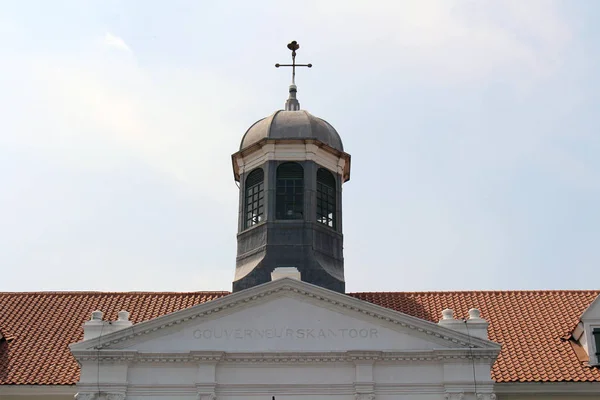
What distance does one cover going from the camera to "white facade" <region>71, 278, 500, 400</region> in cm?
3098

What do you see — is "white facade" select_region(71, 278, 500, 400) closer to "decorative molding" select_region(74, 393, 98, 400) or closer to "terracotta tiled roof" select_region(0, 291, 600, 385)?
"decorative molding" select_region(74, 393, 98, 400)

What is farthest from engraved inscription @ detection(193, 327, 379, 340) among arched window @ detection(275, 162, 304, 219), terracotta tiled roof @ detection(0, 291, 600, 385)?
arched window @ detection(275, 162, 304, 219)

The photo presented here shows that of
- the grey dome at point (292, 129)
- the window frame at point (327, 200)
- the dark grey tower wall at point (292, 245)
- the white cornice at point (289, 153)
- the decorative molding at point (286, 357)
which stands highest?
the grey dome at point (292, 129)

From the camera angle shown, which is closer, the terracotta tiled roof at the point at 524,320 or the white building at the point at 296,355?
the white building at the point at 296,355

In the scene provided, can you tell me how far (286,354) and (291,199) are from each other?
7582 millimetres

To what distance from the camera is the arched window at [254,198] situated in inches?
1473

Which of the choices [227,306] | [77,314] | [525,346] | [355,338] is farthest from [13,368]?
[525,346]

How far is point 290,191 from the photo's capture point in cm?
3738

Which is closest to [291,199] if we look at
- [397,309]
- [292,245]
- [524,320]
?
[292,245]

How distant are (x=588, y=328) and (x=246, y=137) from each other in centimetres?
1443

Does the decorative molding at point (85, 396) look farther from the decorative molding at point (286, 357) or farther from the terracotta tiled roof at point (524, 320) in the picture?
Answer: the terracotta tiled roof at point (524, 320)

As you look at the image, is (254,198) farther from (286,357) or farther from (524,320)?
(524,320)

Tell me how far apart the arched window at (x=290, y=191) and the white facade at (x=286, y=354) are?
544 cm

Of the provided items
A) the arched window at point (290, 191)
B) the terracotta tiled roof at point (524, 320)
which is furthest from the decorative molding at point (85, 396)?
the terracotta tiled roof at point (524, 320)
